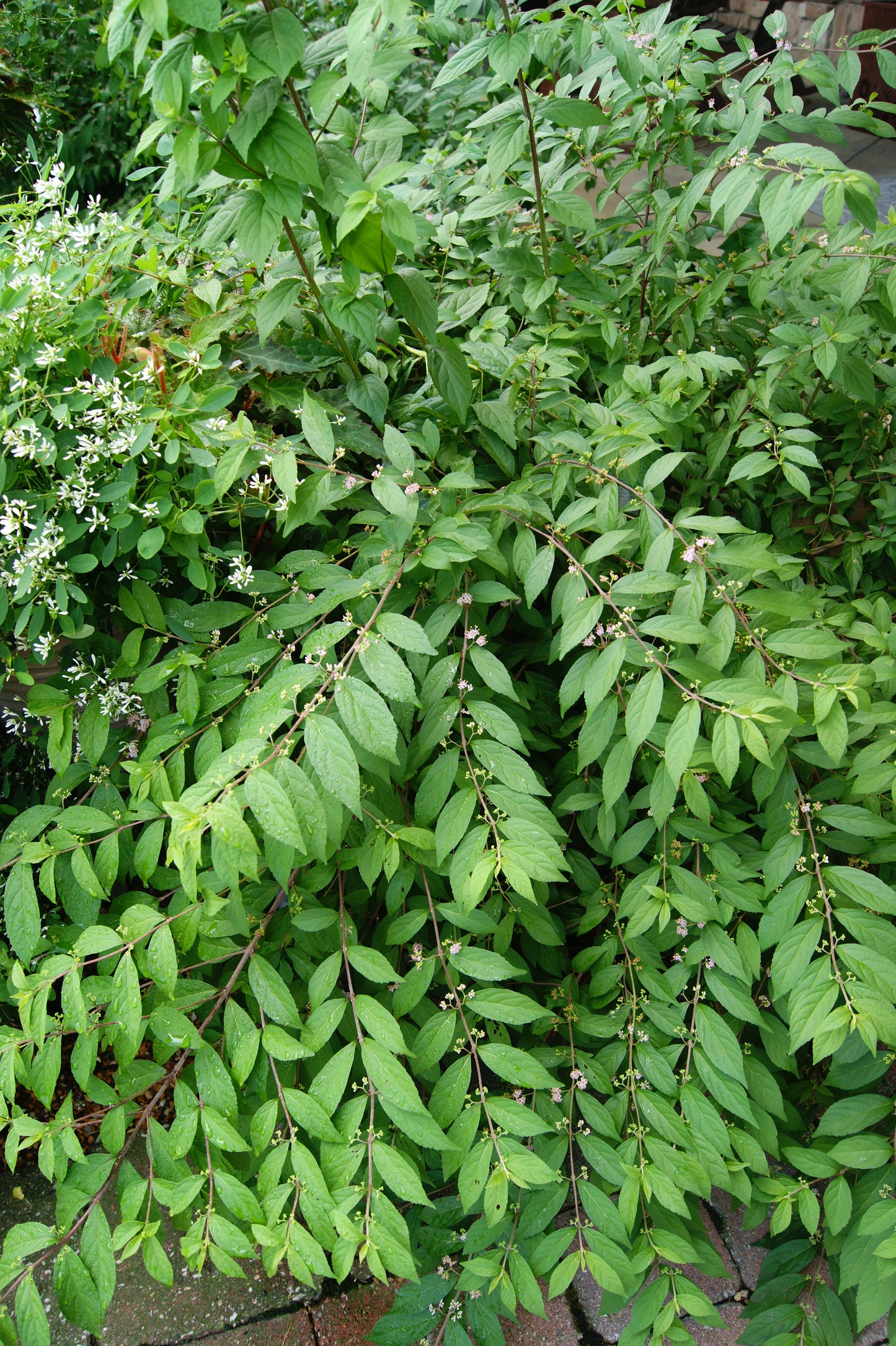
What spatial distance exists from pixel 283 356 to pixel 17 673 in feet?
2.25

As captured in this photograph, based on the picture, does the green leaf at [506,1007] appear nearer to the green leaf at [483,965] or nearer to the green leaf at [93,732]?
the green leaf at [483,965]

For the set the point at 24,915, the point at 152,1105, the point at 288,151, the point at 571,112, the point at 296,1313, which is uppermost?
the point at 288,151

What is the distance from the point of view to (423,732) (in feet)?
4.53

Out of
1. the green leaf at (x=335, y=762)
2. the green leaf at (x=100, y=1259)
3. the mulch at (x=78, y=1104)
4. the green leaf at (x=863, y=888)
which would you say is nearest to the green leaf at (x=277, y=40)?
the green leaf at (x=335, y=762)

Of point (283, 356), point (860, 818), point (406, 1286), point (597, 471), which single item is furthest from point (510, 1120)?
point (283, 356)

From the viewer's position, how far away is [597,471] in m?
1.42

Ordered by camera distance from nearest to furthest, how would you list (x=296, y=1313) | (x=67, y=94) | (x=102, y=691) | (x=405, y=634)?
(x=405, y=634)
(x=102, y=691)
(x=296, y=1313)
(x=67, y=94)

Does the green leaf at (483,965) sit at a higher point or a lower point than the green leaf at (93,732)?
lower

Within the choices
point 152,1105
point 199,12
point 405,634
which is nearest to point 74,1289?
point 152,1105

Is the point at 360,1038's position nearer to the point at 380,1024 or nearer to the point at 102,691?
the point at 380,1024

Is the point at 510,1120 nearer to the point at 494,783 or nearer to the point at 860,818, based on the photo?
the point at 494,783

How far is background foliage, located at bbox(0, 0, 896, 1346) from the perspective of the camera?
1.23 meters

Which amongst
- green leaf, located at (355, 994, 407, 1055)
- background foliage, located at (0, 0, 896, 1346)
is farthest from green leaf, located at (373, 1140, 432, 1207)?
green leaf, located at (355, 994, 407, 1055)

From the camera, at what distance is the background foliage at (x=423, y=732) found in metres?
1.23
